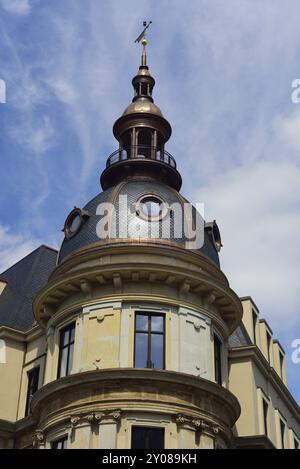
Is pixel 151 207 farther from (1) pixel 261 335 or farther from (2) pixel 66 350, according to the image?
(1) pixel 261 335

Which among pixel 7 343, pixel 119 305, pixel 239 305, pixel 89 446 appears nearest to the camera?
pixel 89 446

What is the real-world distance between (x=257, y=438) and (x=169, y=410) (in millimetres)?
8057

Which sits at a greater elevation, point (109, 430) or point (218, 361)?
point (218, 361)

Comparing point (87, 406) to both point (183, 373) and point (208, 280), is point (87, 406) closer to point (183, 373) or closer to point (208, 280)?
point (183, 373)

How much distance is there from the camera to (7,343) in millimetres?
41781

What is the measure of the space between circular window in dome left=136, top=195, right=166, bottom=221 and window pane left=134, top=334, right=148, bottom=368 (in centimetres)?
634

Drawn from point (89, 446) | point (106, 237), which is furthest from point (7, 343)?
point (89, 446)

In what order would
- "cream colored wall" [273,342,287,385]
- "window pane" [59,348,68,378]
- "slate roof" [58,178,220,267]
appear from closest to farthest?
"window pane" [59,348,68,378]
"slate roof" [58,178,220,267]
"cream colored wall" [273,342,287,385]

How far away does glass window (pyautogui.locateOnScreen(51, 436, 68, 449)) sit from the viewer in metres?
31.7

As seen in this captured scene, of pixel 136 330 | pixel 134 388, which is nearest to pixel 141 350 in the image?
pixel 136 330

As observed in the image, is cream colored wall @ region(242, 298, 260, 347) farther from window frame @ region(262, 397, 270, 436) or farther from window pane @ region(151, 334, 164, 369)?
window pane @ region(151, 334, 164, 369)

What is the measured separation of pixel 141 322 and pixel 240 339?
32.9 feet

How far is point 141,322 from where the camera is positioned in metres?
33.6

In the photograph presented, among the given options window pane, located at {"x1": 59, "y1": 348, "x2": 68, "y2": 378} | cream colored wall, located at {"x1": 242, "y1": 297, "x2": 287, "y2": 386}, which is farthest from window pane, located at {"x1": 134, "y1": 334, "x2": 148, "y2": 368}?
cream colored wall, located at {"x1": 242, "y1": 297, "x2": 287, "y2": 386}
